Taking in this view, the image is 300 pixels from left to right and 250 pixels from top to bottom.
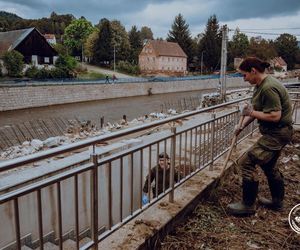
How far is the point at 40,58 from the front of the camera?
41.6 m

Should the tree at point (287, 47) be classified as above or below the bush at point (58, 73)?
above

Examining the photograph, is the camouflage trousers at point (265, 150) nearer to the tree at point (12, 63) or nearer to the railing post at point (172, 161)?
the railing post at point (172, 161)

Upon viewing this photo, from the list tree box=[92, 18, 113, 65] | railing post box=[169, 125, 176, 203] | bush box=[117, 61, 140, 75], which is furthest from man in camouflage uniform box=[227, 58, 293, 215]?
tree box=[92, 18, 113, 65]

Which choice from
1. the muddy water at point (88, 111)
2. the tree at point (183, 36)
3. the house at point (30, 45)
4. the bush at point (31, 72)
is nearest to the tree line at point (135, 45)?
the tree at point (183, 36)

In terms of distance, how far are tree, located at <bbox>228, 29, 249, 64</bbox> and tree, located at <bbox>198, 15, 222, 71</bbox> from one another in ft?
16.6

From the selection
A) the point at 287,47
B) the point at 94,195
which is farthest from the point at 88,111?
the point at 287,47

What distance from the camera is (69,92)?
1217 inches

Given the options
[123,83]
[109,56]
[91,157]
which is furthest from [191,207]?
[109,56]

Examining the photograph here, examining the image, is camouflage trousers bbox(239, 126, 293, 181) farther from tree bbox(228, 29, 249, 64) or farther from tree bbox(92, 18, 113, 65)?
tree bbox(228, 29, 249, 64)

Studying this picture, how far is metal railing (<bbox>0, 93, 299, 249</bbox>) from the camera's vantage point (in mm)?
1842

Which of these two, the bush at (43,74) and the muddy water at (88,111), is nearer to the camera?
the muddy water at (88,111)

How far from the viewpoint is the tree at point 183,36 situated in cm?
6838

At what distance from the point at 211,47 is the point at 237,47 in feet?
32.5

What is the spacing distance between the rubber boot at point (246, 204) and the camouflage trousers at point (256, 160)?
0.12 metres
